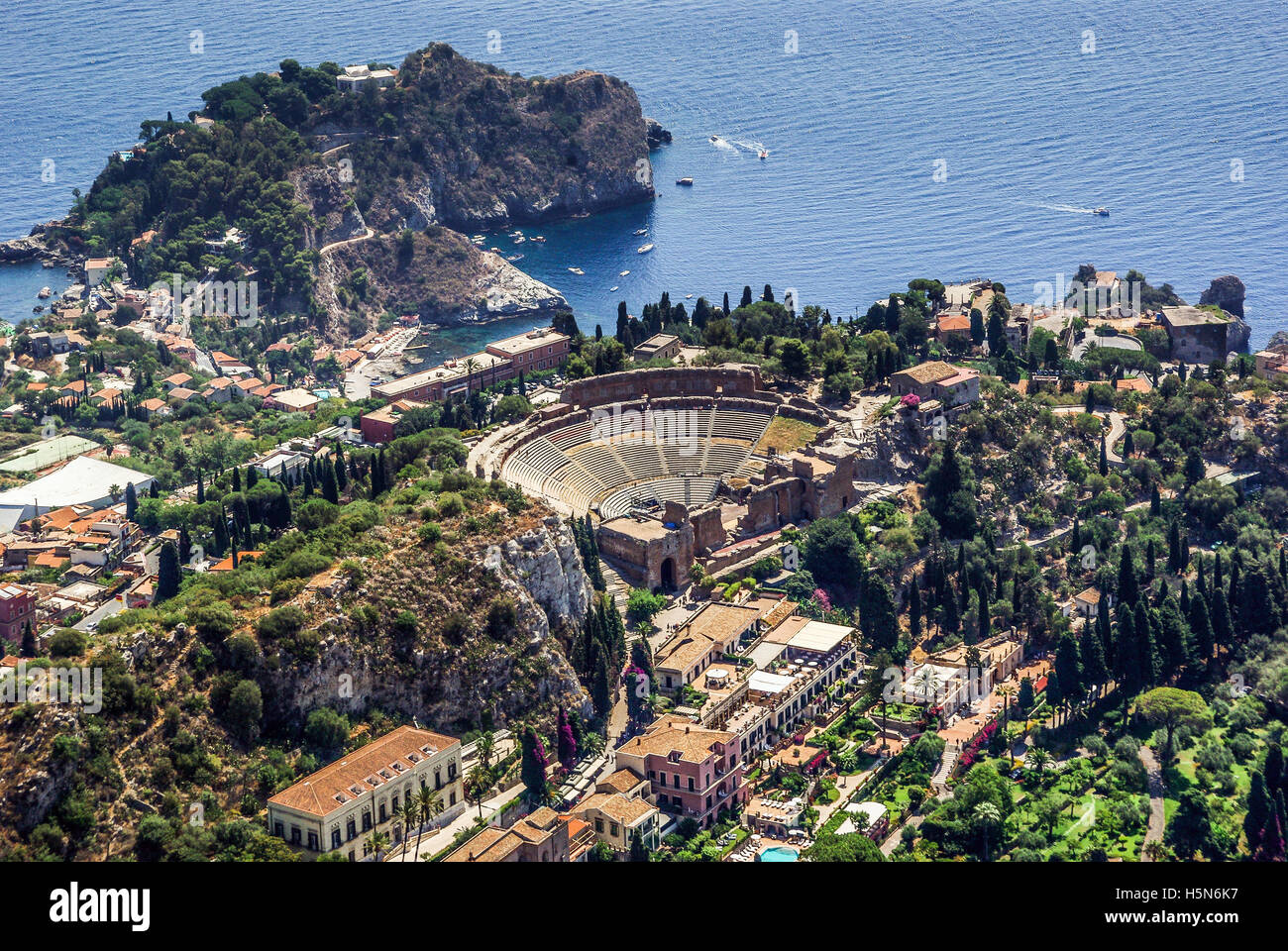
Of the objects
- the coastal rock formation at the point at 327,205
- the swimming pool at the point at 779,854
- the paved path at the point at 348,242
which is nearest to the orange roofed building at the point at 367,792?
the swimming pool at the point at 779,854

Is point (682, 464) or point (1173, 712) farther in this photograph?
point (682, 464)

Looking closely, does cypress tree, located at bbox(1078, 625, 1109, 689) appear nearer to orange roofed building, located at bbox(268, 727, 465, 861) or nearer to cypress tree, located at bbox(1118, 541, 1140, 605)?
cypress tree, located at bbox(1118, 541, 1140, 605)

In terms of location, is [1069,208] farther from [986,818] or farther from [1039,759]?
[986,818]

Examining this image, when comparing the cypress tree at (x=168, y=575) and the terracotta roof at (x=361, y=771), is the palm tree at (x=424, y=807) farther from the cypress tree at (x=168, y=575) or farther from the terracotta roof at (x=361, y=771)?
the cypress tree at (x=168, y=575)

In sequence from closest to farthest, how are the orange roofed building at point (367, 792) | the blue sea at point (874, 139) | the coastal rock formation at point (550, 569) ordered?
the orange roofed building at point (367, 792) < the coastal rock formation at point (550, 569) < the blue sea at point (874, 139)

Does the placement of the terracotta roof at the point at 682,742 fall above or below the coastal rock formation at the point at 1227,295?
below

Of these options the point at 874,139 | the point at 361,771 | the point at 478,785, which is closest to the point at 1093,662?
the point at 478,785

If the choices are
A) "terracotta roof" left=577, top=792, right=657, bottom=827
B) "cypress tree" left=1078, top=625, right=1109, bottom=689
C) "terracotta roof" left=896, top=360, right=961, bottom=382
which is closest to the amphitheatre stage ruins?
"terracotta roof" left=896, top=360, right=961, bottom=382

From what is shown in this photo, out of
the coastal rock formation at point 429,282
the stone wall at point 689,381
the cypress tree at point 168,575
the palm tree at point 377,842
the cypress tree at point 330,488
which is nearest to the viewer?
the palm tree at point 377,842
